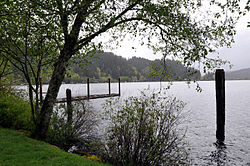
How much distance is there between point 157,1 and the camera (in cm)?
788

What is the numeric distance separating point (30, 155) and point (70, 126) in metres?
3.69

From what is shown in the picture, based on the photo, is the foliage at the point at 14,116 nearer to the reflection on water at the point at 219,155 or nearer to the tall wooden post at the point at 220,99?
the reflection on water at the point at 219,155

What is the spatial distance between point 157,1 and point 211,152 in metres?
10.5

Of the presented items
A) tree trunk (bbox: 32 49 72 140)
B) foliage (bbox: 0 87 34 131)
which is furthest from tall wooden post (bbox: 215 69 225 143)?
foliage (bbox: 0 87 34 131)

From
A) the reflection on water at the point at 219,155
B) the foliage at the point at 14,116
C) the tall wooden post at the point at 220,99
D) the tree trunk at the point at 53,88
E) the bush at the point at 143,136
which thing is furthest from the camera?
the tall wooden post at the point at 220,99

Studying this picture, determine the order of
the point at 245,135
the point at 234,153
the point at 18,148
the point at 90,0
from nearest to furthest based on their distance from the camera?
the point at 90,0, the point at 18,148, the point at 234,153, the point at 245,135

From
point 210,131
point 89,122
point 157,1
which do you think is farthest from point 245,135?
point 157,1

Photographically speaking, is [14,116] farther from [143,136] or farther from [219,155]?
[219,155]

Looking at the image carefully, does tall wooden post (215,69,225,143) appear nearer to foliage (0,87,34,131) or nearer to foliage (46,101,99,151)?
foliage (46,101,99,151)

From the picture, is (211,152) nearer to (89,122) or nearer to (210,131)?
(210,131)

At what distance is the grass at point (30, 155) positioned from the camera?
242 inches

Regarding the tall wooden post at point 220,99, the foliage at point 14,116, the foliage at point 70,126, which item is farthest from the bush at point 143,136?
the tall wooden post at point 220,99

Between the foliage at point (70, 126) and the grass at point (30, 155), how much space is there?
158 cm

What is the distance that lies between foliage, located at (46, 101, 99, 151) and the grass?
1.58m
